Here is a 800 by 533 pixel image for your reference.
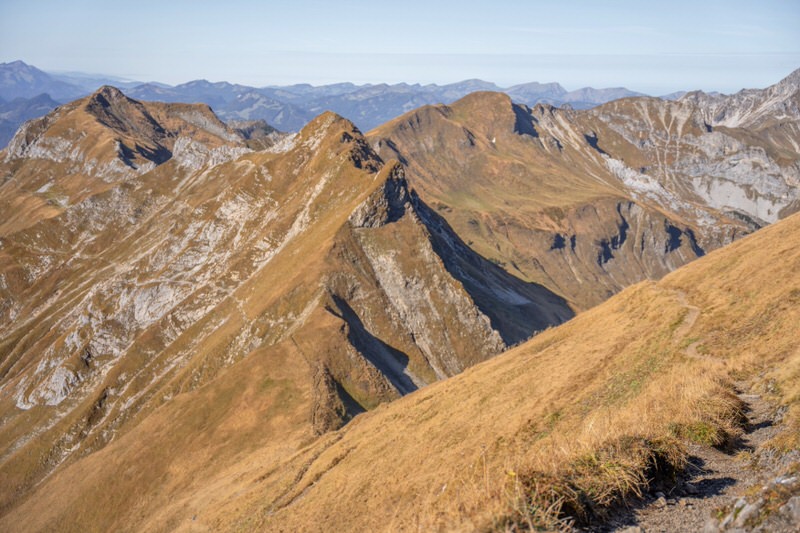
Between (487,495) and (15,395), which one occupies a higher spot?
(487,495)

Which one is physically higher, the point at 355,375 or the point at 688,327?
the point at 688,327

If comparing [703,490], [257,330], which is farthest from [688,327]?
[257,330]

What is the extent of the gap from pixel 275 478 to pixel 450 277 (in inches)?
3730

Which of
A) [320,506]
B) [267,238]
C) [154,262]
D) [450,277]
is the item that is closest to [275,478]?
[320,506]

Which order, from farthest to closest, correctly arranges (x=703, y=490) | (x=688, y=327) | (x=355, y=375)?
(x=355, y=375), (x=688, y=327), (x=703, y=490)

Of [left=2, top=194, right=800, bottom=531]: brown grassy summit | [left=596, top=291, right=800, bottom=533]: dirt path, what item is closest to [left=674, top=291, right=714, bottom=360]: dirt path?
[left=2, top=194, right=800, bottom=531]: brown grassy summit

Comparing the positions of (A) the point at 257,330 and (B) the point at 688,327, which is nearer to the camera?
(B) the point at 688,327

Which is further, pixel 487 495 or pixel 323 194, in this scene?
pixel 323 194

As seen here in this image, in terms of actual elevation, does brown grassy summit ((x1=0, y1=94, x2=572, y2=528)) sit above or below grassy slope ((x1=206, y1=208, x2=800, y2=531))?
below

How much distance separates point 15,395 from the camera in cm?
16188

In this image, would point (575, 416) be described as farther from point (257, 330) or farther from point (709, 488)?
point (257, 330)

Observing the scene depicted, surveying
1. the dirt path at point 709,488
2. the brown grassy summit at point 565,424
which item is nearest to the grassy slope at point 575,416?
the brown grassy summit at point 565,424

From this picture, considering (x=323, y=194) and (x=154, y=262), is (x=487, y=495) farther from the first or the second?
(x=154, y=262)

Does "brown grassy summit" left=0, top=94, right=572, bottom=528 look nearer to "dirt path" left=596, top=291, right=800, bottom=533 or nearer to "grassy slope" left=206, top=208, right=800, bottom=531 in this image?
"grassy slope" left=206, top=208, right=800, bottom=531
